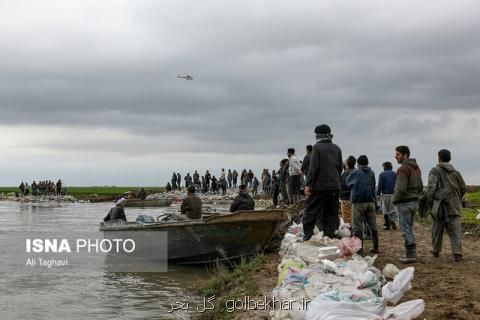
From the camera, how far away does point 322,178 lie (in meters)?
9.20

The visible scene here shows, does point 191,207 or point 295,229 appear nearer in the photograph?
point 295,229

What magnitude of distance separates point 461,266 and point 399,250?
2186mm

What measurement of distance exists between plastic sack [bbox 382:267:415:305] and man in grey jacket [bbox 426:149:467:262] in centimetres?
356

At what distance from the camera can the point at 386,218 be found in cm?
1595

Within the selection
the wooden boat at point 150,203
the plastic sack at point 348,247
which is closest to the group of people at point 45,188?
the wooden boat at point 150,203

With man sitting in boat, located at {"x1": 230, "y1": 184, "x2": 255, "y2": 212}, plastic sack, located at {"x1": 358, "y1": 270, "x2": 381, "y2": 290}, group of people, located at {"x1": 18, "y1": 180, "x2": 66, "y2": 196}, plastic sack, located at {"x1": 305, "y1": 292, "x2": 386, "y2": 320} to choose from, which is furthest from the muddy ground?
group of people, located at {"x1": 18, "y1": 180, "x2": 66, "y2": 196}

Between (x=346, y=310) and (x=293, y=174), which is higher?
(x=293, y=174)

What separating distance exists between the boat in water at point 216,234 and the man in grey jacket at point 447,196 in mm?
4392

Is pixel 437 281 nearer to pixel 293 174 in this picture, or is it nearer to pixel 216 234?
pixel 216 234

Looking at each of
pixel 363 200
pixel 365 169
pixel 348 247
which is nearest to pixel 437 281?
pixel 348 247

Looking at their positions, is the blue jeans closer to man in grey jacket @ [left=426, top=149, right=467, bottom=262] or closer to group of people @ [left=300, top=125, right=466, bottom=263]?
group of people @ [left=300, top=125, right=466, bottom=263]

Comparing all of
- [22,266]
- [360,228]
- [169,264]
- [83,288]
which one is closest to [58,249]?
[22,266]

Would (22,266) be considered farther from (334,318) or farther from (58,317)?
(334,318)

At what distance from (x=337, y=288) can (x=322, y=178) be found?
3.16 metres
